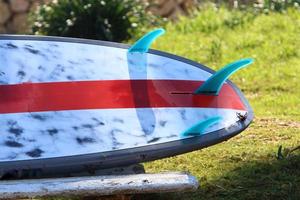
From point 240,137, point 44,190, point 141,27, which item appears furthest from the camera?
point 141,27

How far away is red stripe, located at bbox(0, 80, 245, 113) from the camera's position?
3416mm

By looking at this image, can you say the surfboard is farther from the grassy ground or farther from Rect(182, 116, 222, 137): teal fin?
the grassy ground

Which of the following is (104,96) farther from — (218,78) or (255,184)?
(255,184)

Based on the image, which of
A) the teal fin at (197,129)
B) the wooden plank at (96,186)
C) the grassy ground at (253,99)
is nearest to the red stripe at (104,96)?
the teal fin at (197,129)

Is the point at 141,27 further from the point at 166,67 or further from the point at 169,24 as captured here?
the point at 166,67

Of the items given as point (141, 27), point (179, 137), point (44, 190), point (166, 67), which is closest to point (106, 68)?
point (166, 67)

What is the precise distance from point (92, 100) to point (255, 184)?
3.41 feet

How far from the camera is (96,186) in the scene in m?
2.95

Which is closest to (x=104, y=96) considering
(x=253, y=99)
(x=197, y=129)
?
(x=197, y=129)

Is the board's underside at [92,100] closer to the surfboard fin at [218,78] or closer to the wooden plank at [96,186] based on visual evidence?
the surfboard fin at [218,78]

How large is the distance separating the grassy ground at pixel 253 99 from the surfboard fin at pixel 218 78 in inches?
23.7

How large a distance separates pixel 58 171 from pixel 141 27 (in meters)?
5.57

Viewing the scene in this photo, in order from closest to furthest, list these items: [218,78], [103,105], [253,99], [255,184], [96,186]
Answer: [96,186] → [103,105] → [218,78] → [255,184] → [253,99]

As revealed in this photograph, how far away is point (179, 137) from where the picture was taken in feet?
10.9
